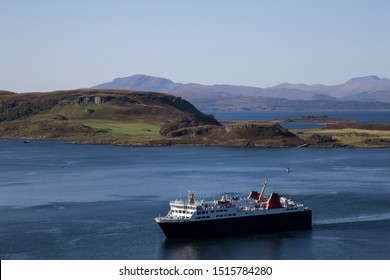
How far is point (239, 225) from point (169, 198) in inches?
835

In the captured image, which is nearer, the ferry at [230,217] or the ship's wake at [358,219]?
the ferry at [230,217]

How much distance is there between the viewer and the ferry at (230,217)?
2697 inches

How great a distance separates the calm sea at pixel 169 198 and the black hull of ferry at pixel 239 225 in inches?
45.1

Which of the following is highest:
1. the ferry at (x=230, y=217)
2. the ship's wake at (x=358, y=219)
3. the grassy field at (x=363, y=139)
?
the grassy field at (x=363, y=139)

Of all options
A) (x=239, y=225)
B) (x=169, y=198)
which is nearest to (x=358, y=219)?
(x=239, y=225)

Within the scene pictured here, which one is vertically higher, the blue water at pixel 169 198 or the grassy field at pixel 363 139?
the grassy field at pixel 363 139

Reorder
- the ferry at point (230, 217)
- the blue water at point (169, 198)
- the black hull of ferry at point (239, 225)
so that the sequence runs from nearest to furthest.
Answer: the blue water at point (169, 198), the black hull of ferry at point (239, 225), the ferry at point (230, 217)

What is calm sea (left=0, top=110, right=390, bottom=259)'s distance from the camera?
211 feet

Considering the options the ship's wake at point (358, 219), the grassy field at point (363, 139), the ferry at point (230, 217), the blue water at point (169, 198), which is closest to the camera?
the blue water at point (169, 198)

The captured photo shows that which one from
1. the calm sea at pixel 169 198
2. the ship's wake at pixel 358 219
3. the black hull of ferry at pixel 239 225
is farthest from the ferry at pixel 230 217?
the ship's wake at pixel 358 219

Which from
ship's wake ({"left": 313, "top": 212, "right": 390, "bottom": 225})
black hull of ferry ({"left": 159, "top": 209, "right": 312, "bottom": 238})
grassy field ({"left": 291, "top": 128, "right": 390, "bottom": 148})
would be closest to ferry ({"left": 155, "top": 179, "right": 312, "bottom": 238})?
black hull of ferry ({"left": 159, "top": 209, "right": 312, "bottom": 238})

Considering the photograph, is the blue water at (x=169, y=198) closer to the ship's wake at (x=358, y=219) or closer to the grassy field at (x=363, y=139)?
the ship's wake at (x=358, y=219)

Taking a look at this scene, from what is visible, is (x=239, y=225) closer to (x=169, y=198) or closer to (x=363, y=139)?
(x=169, y=198)

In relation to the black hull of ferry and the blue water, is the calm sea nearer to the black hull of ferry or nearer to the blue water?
the blue water
